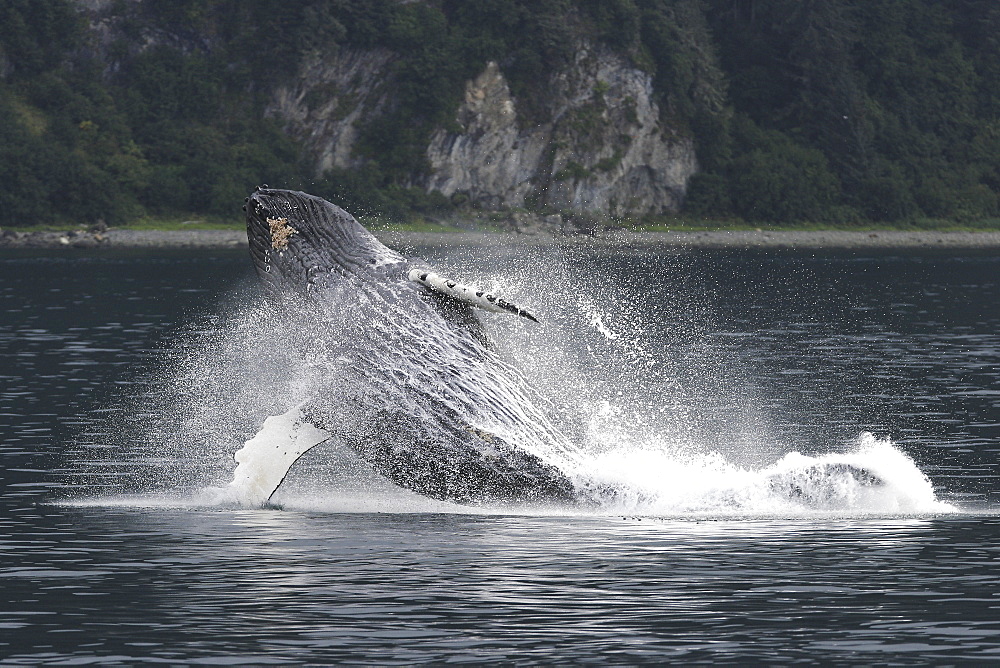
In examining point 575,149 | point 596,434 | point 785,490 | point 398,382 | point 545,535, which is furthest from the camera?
point 575,149

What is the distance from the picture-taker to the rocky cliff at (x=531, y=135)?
150m

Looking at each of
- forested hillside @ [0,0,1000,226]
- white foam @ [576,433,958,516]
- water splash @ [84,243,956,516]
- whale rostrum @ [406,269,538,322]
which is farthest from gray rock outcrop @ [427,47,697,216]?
whale rostrum @ [406,269,538,322]

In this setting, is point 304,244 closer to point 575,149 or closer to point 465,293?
point 465,293

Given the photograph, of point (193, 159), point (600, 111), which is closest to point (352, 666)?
point (193, 159)

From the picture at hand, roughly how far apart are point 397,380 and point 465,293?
1.61 metres

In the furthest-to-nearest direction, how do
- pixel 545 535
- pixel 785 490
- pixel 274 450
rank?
pixel 785 490 < pixel 274 450 < pixel 545 535

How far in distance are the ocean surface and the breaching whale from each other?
2.03ft

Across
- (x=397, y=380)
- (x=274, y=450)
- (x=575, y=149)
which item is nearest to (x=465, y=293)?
(x=397, y=380)

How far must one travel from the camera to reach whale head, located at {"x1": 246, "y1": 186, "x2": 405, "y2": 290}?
23.5 m

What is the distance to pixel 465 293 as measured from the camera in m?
22.3

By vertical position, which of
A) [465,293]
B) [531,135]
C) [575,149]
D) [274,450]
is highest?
[531,135]

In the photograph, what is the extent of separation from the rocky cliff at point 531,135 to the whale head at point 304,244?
12610 centimetres

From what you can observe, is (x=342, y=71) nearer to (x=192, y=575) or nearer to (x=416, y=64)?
(x=416, y=64)

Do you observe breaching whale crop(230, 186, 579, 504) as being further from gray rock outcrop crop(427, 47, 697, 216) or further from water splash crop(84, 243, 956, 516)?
gray rock outcrop crop(427, 47, 697, 216)
